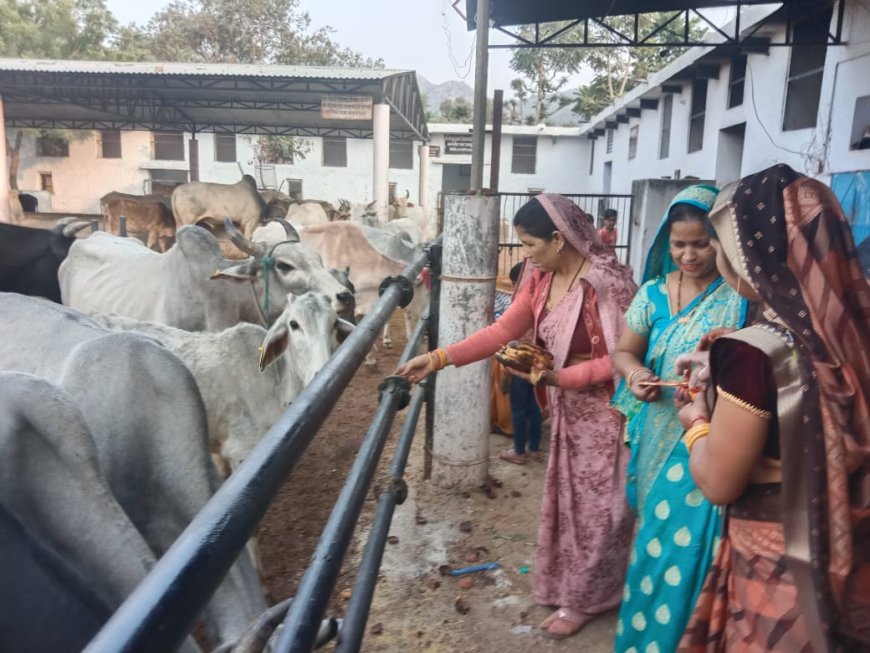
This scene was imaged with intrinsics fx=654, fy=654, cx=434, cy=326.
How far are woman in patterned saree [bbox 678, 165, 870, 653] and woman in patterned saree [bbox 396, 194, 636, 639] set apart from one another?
0.97 m

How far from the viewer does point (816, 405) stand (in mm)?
1142

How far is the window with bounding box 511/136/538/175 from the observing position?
2422 cm

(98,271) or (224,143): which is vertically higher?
(224,143)

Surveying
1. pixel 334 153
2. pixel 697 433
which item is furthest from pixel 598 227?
pixel 334 153

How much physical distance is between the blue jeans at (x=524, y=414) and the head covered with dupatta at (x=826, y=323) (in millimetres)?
2757

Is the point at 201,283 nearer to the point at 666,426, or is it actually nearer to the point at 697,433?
the point at 666,426

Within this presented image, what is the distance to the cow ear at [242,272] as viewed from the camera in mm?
4016

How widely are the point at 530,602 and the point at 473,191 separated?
6.52 ft

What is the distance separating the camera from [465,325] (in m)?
3.43

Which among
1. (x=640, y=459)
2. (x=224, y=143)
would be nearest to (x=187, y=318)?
(x=640, y=459)

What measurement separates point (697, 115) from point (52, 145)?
23.0 meters

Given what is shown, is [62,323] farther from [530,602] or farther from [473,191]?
[530,602]

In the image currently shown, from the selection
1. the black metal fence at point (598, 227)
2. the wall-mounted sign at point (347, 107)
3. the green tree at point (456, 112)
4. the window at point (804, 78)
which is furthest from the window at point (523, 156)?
the window at point (804, 78)

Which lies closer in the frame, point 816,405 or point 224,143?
point 816,405
